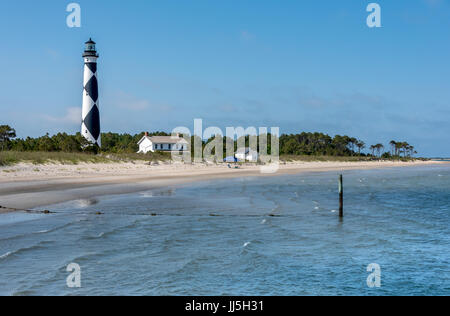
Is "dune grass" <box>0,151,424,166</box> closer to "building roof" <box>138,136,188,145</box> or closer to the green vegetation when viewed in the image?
the green vegetation

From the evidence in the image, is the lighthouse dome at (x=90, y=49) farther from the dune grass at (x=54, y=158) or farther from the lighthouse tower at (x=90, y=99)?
the dune grass at (x=54, y=158)

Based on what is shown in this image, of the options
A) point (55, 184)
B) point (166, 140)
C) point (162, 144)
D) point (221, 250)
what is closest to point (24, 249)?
point (221, 250)

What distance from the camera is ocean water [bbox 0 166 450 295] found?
9.16m

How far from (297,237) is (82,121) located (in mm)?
51900

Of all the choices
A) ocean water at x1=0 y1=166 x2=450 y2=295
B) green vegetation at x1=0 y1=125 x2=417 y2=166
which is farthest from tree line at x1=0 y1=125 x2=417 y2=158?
ocean water at x1=0 y1=166 x2=450 y2=295

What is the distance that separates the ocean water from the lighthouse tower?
4028 cm

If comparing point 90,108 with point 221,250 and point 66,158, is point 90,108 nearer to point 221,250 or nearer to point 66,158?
point 66,158

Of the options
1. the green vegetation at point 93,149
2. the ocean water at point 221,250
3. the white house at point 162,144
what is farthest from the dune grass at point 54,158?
the white house at point 162,144

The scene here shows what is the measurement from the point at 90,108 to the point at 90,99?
1.30m

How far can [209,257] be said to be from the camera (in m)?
11.4

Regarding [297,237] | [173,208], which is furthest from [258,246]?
[173,208]

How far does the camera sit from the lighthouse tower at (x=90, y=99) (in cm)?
5959

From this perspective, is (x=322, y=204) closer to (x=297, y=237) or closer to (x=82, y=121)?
(x=297, y=237)

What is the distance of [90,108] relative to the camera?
59500 millimetres
